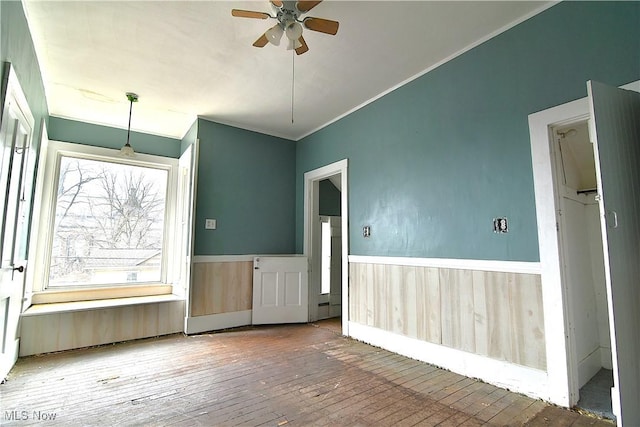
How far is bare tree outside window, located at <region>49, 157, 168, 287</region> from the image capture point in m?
3.80

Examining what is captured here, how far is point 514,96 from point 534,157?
522 mm

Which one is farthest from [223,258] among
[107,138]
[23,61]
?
[23,61]

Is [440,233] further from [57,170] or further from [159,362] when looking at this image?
[57,170]

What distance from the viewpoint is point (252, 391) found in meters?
2.25

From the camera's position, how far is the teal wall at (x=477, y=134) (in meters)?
2.04

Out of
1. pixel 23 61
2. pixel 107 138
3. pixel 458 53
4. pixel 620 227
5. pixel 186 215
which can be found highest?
pixel 458 53

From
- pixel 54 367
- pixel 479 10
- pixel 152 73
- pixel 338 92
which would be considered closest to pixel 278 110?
pixel 338 92

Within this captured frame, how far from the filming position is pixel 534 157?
2.22 metres

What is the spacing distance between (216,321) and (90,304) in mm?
1390

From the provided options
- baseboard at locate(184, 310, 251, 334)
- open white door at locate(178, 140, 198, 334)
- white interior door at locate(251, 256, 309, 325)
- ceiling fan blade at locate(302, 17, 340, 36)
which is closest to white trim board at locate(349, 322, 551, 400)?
white interior door at locate(251, 256, 309, 325)

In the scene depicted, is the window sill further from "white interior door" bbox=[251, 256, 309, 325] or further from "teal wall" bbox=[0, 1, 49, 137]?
"teal wall" bbox=[0, 1, 49, 137]

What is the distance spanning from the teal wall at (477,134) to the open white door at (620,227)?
1.47 ft

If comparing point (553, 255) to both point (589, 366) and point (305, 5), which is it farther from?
point (305, 5)

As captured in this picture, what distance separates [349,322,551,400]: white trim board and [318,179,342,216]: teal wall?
1978 mm
